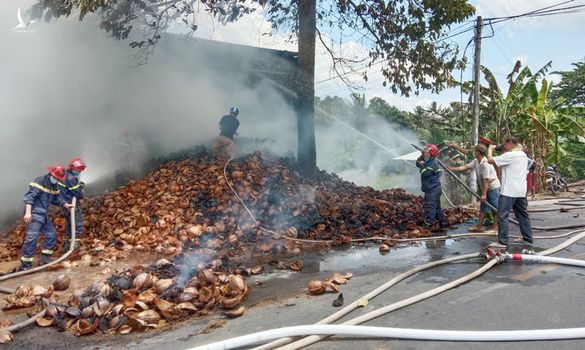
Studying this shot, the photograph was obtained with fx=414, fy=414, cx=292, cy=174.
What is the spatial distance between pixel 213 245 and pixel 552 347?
4.82m

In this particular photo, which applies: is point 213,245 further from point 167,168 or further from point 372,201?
point 372,201

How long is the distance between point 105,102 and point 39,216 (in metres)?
5.58

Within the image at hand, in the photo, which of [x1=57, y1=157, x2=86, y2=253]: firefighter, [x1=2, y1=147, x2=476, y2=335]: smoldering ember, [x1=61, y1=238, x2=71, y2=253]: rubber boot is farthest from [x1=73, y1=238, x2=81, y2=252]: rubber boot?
[x1=61, y1=238, x2=71, y2=253]: rubber boot


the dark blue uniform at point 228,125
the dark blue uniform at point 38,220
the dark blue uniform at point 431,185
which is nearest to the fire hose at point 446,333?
the dark blue uniform at point 38,220

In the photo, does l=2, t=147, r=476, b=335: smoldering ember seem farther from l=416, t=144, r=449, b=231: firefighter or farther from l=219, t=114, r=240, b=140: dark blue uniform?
l=219, t=114, r=240, b=140: dark blue uniform

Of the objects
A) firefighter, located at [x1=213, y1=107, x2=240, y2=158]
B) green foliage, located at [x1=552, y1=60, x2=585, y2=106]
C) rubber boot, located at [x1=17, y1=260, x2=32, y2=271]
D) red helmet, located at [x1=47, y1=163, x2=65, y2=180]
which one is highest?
green foliage, located at [x1=552, y1=60, x2=585, y2=106]

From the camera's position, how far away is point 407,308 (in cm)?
391

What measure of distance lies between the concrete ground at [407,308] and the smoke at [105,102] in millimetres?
6444

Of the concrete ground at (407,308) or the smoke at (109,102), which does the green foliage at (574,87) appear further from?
the concrete ground at (407,308)

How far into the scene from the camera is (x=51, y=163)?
1022 cm

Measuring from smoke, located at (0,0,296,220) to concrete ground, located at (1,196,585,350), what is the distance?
644cm

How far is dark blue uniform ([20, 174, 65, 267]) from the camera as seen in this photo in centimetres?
611

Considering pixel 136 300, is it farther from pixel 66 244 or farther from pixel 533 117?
pixel 533 117

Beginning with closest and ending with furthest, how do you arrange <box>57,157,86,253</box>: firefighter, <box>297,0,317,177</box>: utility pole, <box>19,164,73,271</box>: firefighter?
<box>19,164,73,271</box>: firefighter, <box>57,157,86,253</box>: firefighter, <box>297,0,317,177</box>: utility pole
